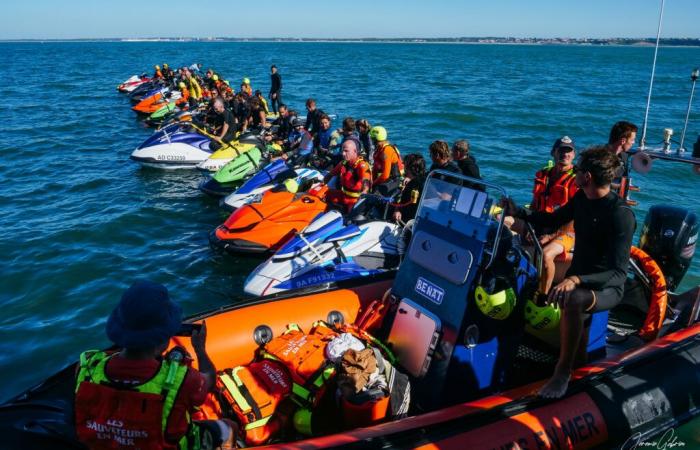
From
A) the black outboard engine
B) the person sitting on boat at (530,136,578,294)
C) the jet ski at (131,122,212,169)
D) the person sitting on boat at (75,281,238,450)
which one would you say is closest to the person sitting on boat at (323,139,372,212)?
the person sitting on boat at (530,136,578,294)

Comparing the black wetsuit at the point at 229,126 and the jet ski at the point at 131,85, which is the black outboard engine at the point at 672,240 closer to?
the black wetsuit at the point at 229,126

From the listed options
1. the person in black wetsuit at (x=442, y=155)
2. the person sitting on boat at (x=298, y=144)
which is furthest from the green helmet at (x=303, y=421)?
the person sitting on boat at (x=298, y=144)

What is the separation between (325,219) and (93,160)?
443 inches

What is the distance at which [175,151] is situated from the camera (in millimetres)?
13344

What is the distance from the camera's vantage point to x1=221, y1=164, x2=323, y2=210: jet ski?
9656mm

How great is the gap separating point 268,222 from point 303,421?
4.49 metres

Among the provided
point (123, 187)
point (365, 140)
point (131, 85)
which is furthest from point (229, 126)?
point (131, 85)

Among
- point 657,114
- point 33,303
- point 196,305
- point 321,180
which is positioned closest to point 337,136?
point 321,180

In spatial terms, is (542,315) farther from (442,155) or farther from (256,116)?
(256,116)

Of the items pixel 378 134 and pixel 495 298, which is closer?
pixel 495 298

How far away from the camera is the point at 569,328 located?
343 cm

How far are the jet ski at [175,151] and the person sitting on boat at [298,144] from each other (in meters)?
2.23

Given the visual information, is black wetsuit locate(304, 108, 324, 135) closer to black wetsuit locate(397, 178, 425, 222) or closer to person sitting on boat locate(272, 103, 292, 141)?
person sitting on boat locate(272, 103, 292, 141)

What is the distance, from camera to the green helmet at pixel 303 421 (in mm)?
3531
